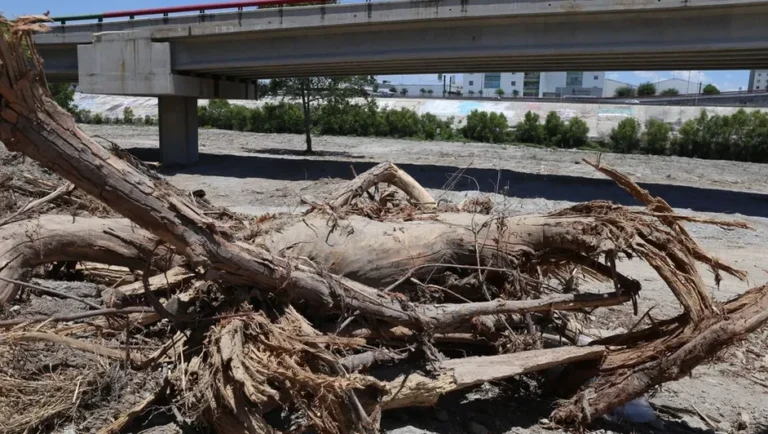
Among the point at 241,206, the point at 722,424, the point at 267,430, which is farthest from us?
the point at 241,206

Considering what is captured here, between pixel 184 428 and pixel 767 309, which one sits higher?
pixel 767 309

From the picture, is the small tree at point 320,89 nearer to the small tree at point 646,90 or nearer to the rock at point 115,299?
the rock at point 115,299

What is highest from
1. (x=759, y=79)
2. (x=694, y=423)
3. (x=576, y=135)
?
(x=759, y=79)

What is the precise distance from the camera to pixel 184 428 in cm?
349

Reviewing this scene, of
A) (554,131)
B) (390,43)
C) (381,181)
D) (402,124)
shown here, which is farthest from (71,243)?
(402,124)

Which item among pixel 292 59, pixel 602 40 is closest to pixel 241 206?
pixel 292 59

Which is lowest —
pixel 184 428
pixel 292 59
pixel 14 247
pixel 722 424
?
pixel 722 424

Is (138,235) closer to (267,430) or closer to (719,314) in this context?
(267,430)

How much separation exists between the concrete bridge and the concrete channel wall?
15231 millimetres

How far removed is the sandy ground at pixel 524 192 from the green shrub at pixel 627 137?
4502 millimetres

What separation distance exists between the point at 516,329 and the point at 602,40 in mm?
11537

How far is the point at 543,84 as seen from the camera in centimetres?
7956

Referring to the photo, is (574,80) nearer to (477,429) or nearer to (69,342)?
(477,429)

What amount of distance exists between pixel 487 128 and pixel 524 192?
1631 cm
